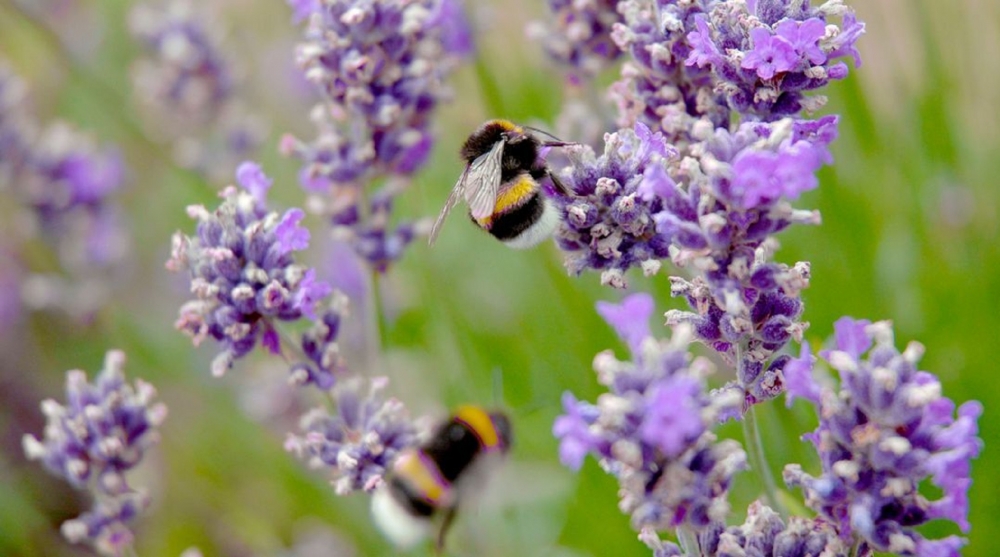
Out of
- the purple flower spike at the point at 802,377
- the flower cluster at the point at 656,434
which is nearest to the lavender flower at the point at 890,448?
the purple flower spike at the point at 802,377

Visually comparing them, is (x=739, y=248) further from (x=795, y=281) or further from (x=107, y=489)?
(x=107, y=489)

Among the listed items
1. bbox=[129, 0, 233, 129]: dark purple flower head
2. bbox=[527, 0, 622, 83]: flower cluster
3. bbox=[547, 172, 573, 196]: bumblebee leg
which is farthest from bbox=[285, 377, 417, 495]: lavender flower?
bbox=[129, 0, 233, 129]: dark purple flower head

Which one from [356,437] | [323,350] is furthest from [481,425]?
[323,350]

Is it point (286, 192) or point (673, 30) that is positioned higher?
point (286, 192)

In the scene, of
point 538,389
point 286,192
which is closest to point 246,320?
point 538,389

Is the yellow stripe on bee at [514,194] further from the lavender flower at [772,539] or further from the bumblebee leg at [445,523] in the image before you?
the lavender flower at [772,539]

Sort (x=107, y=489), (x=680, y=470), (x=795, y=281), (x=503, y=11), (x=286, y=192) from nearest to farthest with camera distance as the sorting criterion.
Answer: (x=680, y=470) → (x=795, y=281) → (x=107, y=489) → (x=286, y=192) → (x=503, y=11)

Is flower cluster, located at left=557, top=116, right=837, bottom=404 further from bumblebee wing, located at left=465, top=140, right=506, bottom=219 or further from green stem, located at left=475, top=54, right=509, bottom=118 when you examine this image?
green stem, located at left=475, top=54, right=509, bottom=118
